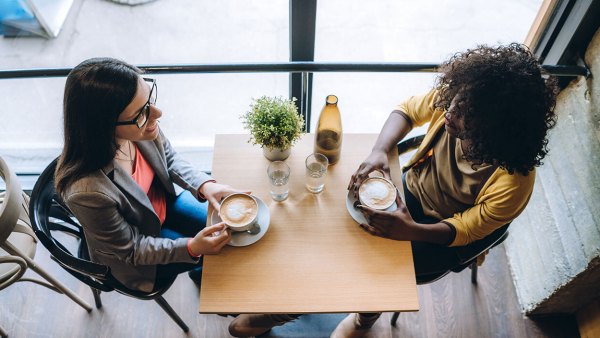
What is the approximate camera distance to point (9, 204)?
1360 millimetres

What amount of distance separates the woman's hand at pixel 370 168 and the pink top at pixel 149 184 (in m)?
0.76

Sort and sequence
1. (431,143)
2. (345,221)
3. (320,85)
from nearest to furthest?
(345,221)
(431,143)
(320,85)

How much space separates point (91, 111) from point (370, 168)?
0.89 m

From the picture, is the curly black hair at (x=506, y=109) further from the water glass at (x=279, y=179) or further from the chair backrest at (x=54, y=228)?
the chair backrest at (x=54, y=228)

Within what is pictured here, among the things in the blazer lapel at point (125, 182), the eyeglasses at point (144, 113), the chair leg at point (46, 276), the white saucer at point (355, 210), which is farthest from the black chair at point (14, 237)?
the white saucer at point (355, 210)

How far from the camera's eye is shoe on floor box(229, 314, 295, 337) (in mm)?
1769

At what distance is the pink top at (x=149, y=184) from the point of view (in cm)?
156

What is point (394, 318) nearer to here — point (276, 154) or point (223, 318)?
point (223, 318)

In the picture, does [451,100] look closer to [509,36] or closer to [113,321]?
[509,36]

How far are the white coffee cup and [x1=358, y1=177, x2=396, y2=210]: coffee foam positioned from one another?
1.17 ft

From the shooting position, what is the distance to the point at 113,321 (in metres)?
2.08

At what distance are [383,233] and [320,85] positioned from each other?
130 centimetres

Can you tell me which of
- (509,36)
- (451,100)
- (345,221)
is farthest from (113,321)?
(509,36)

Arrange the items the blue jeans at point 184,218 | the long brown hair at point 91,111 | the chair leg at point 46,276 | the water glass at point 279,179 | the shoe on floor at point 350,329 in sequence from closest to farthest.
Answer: the long brown hair at point 91,111, the water glass at point 279,179, the chair leg at point 46,276, the blue jeans at point 184,218, the shoe on floor at point 350,329
